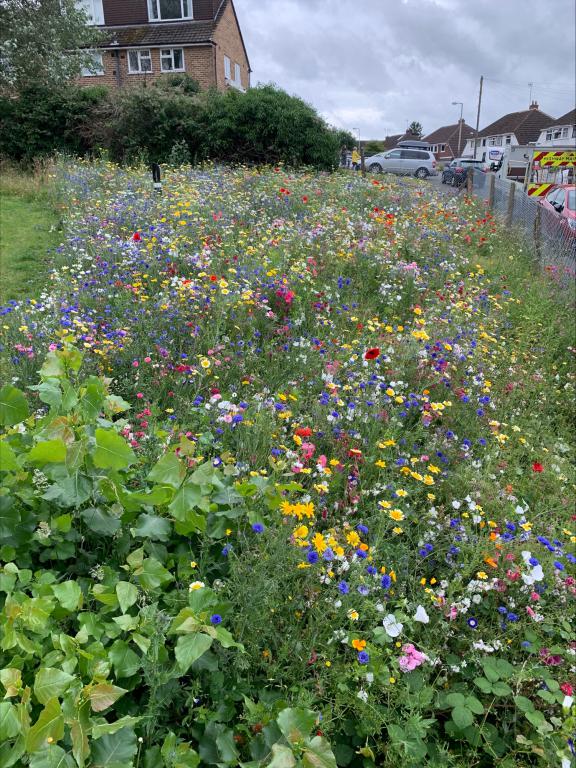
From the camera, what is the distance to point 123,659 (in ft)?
5.39

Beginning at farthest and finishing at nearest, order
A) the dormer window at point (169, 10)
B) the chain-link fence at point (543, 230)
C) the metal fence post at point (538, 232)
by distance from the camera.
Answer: the dormer window at point (169, 10) → the metal fence post at point (538, 232) → the chain-link fence at point (543, 230)

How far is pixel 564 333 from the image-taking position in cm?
598

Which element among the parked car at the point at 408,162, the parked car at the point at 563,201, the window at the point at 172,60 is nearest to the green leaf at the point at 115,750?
the parked car at the point at 563,201

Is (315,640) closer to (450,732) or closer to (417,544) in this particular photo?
(450,732)

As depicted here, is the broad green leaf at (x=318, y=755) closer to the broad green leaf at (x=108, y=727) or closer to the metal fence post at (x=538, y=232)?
the broad green leaf at (x=108, y=727)

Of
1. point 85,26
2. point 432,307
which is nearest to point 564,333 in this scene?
point 432,307

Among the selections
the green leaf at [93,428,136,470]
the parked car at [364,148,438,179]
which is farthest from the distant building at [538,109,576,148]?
the green leaf at [93,428,136,470]

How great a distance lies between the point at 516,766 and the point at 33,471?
2062mm

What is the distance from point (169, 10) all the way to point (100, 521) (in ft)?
108

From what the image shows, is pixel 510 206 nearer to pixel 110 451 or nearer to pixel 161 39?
pixel 110 451

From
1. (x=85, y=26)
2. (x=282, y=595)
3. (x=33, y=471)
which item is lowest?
(x=282, y=595)

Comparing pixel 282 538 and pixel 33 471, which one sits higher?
pixel 33 471

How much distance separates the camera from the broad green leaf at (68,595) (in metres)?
1.71

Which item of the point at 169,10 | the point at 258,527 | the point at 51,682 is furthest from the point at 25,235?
the point at 169,10
